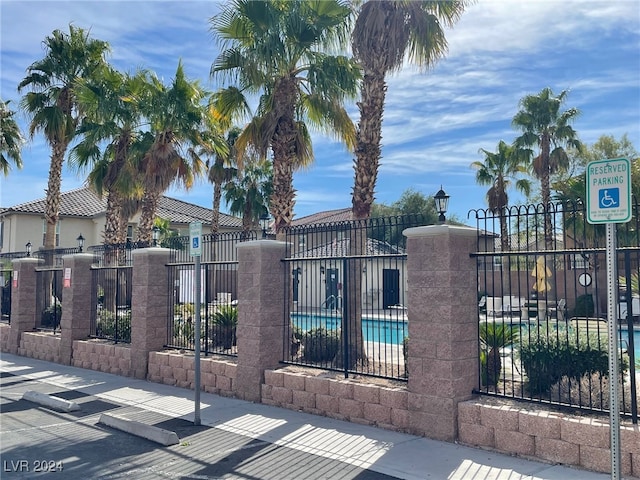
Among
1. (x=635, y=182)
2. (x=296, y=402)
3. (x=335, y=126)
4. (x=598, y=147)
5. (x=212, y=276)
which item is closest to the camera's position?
(x=296, y=402)

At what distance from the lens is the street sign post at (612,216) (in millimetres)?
3900

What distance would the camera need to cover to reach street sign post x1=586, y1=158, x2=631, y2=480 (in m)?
3.90

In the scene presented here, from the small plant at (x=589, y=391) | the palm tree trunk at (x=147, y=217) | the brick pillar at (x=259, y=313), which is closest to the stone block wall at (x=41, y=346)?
the palm tree trunk at (x=147, y=217)

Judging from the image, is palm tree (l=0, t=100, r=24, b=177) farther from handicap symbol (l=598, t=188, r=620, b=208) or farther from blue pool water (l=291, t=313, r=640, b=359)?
handicap symbol (l=598, t=188, r=620, b=208)

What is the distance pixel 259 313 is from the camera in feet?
33.1

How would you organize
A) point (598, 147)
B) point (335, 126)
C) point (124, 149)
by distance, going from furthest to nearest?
point (598, 147) < point (124, 149) < point (335, 126)

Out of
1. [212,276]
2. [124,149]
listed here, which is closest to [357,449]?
[212,276]

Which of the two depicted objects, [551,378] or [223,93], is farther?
[223,93]

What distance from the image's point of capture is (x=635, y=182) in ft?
86.5

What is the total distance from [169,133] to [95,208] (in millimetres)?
26427

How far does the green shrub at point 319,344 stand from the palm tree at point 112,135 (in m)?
9.84

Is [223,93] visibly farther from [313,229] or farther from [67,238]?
[67,238]

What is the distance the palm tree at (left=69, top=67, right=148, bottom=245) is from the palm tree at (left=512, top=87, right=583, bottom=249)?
2095 cm

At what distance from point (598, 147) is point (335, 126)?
96.9ft
